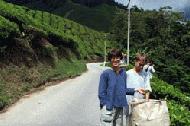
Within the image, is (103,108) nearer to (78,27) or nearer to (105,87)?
(105,87)

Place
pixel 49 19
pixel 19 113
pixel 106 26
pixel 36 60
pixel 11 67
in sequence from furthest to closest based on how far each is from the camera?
pixel 106 26
pixel 49 19
pixel 36 60
pixel 11 67
pixel 19 113

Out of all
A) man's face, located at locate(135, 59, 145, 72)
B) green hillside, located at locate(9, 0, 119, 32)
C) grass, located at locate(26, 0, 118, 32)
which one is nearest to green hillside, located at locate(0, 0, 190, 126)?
man's face, located at locate(135, 59, 145, 72)

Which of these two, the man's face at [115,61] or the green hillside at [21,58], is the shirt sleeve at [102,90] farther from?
the green hillside at [21,58]

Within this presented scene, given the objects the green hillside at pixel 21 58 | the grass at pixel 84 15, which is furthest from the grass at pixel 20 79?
the grass at pixel 84 15

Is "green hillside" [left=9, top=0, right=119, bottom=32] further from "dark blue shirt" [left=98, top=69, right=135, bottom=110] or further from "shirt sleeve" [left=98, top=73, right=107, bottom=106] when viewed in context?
"shirt sleeve" [left=98, top=73, right=107, bottom=106]

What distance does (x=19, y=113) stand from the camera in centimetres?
1973

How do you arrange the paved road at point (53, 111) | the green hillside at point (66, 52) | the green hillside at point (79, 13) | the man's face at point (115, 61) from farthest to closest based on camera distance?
1. the green hillside at point (79, 13)
2. the green hillside at point (66, 52)
3. the paved road at point (53, 111)
4. the man's face at point (115, 61)

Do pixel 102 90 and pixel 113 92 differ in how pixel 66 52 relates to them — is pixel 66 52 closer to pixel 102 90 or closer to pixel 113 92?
pixel 113 92

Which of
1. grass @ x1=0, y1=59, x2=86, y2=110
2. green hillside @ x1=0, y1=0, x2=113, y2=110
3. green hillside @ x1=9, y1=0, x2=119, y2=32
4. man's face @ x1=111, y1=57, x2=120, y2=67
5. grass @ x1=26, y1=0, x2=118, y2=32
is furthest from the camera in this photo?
grass @ x1=26, y1=0, x2=118, y2=32

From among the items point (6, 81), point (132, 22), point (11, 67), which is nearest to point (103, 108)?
point (6, 81)

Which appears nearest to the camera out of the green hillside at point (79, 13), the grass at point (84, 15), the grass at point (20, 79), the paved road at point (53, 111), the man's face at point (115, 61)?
the man's face at point (115, 61)

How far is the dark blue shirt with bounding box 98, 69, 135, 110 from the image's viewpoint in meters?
9.33

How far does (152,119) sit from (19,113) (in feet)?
36.8

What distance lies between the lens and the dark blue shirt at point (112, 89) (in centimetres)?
933
